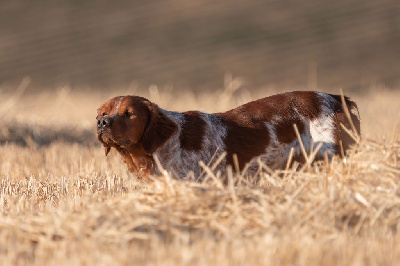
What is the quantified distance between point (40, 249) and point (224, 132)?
2.62 meters

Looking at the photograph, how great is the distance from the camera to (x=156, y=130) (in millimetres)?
5781

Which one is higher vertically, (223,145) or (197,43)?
(197,43)

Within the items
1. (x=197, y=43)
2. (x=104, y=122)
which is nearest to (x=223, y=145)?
(x=104, y=122)

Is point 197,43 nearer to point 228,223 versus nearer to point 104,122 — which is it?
point 104,122

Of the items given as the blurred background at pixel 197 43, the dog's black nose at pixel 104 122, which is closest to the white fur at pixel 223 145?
the dog's black nose at pixel 104 122

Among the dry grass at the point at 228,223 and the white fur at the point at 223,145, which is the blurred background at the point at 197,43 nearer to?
the white fur at the point at 223,145

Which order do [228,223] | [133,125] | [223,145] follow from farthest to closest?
1. [223,145]
2. [133,125]
3. [228,223]

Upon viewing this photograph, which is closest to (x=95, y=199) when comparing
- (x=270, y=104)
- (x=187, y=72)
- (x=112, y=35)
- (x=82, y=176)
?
(x=82, y=176)

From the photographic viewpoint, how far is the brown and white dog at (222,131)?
18.7 ft

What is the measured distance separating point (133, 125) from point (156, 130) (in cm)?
22

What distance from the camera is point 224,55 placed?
A: 27922 mm

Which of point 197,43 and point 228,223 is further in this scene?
point 197,43

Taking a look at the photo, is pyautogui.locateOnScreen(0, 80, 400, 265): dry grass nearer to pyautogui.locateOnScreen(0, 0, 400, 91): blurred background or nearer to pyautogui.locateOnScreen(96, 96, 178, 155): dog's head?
pyautogui.locateOnScreen(96, 96, 178, 155): dog's head

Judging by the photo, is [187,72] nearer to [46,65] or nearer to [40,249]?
[46,65]
